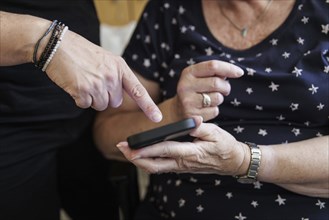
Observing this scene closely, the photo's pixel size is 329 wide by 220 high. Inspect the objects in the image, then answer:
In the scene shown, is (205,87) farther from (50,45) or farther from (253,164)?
(50,45)

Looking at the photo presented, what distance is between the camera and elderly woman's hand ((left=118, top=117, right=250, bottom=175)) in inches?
30.9

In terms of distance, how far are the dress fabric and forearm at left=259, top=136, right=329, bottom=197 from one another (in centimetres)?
6

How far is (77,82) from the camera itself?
72 cm

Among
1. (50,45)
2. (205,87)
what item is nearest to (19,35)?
(50,45)

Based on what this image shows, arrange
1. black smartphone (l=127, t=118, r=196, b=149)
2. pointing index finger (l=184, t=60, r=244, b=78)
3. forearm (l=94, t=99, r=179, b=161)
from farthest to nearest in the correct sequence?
forearm (l=94, t=99, r=179, b=161), pointing index finger (l=184, t=60, r=244, b=78), black smartphone (l=127, t=118, r=196, b=149)

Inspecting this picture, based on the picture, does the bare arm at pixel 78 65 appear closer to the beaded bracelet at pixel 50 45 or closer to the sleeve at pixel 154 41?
the beaded bracelet at pixel 50 45

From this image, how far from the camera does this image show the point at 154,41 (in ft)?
3.65

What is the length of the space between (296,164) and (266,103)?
17 centimetres

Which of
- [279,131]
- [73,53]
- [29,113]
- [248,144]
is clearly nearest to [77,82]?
[73,53]

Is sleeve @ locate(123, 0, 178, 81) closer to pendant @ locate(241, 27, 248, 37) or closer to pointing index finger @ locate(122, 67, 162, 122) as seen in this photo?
pendant @ locate(241, 27, 248, 37)

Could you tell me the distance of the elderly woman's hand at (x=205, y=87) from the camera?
2.86 ft

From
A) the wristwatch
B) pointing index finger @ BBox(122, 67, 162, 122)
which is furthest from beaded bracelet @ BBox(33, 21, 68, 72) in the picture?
the wristwatch

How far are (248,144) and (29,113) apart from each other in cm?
53

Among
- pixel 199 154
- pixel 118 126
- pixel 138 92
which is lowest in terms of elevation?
pixel 118 126
